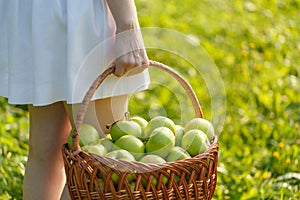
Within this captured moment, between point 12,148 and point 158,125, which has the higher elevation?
point 158,125

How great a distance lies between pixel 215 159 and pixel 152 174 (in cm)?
24

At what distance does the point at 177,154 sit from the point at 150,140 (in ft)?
0.32

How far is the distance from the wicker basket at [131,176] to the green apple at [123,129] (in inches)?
5.7

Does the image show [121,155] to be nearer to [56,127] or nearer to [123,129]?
[123,129]

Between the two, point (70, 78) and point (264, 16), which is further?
point (264, 16)

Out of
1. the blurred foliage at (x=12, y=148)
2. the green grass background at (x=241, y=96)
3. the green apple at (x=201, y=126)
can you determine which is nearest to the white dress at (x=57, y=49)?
the green apple at (x=201, y=126)

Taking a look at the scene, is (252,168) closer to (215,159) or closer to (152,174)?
(215,159)

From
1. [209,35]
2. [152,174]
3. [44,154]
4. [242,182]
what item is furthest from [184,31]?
[152,174]

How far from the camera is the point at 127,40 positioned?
2129 mm

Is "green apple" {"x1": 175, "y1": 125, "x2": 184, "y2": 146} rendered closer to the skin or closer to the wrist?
the skin

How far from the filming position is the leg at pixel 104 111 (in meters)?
2.25

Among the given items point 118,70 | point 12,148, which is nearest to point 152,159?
point 118,70

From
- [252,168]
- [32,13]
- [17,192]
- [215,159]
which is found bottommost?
[252,168]

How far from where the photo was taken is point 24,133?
3320mm
